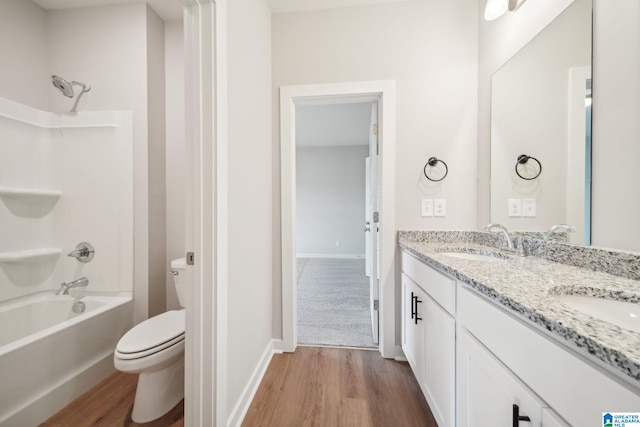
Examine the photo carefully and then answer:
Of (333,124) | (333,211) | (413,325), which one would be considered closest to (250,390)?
(413,325)

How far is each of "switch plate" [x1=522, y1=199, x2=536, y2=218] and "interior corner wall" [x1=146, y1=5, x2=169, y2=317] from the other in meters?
2.60

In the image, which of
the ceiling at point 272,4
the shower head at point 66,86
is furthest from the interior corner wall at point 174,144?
the shower head at point 66,86

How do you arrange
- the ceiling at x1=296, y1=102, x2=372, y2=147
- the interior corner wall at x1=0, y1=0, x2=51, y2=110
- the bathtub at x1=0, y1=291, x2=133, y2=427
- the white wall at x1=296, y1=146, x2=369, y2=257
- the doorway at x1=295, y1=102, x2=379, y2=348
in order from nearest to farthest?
the bathtub at x1=0, y1=291, x2=133, y2=427 < the interior corner wall at x1=0, y1=0, x2=51, y2=110 < the doorway at x1=295, y1=102, x2=379, y2=348 < the ceiling at x1=296, y1=102, x2=372, y2=147 < the white wall at x1=296, y1=146, x2=369, y2=257

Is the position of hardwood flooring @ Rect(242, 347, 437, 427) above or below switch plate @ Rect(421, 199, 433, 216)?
below

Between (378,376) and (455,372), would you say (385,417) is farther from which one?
(455,372)

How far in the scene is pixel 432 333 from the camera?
3.68 feet

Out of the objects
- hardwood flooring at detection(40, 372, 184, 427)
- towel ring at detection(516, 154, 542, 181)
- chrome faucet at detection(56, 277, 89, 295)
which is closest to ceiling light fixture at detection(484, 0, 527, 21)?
towel ring at detection(516, 154, 542, 181)

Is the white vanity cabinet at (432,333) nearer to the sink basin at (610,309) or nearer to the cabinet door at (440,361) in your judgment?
the cabinet door at (440,361)

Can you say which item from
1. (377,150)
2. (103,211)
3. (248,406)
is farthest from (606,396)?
(103,211)

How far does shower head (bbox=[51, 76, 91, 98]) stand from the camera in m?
1.62

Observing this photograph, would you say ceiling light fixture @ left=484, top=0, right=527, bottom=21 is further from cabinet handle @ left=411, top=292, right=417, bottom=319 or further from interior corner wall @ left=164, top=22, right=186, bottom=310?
interior corner wall @ left=164, top=22, right=186, bottom=310

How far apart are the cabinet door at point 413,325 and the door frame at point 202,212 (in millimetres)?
1055

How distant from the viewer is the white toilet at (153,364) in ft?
3.68

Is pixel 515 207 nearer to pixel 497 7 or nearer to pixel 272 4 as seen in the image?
pixel 497 7
